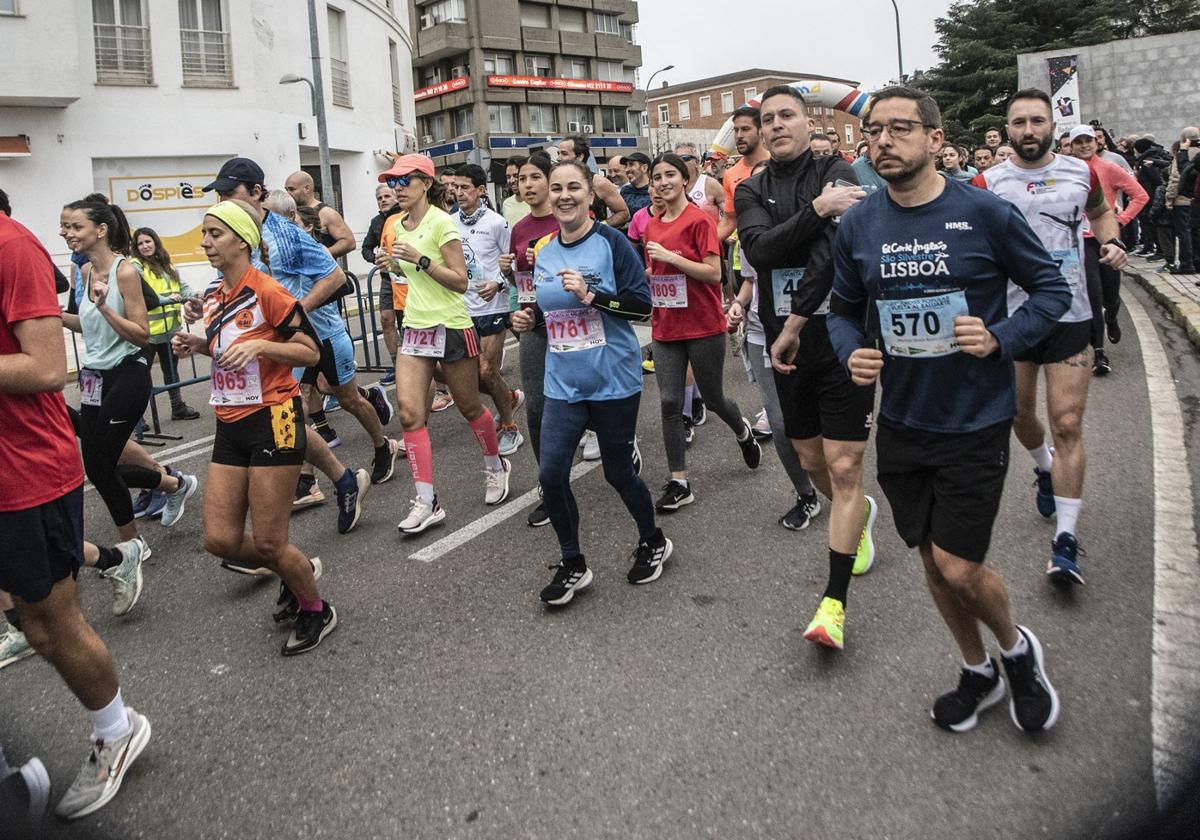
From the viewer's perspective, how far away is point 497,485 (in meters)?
5.91

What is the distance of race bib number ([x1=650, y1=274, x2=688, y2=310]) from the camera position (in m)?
5.37

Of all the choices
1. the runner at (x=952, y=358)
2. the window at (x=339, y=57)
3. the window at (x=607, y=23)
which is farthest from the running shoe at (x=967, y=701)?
the window at (x=607, y=23)

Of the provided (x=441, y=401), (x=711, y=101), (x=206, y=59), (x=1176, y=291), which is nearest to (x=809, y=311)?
(x=441, y=401)

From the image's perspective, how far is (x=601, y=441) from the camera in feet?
14.2

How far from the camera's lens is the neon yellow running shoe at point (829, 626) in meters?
3.42

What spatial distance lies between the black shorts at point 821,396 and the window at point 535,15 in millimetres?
61924

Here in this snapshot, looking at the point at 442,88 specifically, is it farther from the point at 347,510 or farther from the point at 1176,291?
the point at 347,510

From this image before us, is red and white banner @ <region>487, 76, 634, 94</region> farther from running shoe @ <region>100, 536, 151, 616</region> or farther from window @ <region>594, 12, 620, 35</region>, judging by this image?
running shoe @ <region>100, 536, 151, 616</region>

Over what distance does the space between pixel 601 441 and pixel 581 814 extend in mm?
1953

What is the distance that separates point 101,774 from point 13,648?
1.43m

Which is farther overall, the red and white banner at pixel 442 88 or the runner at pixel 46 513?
the red and white banner at pixel 442 88

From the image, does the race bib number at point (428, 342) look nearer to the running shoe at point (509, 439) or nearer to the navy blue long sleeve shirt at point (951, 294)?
the running shoe at point (509, 439)

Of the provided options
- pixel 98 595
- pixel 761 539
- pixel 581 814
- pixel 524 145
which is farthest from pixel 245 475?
pixel 524 145

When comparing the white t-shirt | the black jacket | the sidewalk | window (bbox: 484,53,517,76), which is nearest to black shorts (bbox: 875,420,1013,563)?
the black jacket
